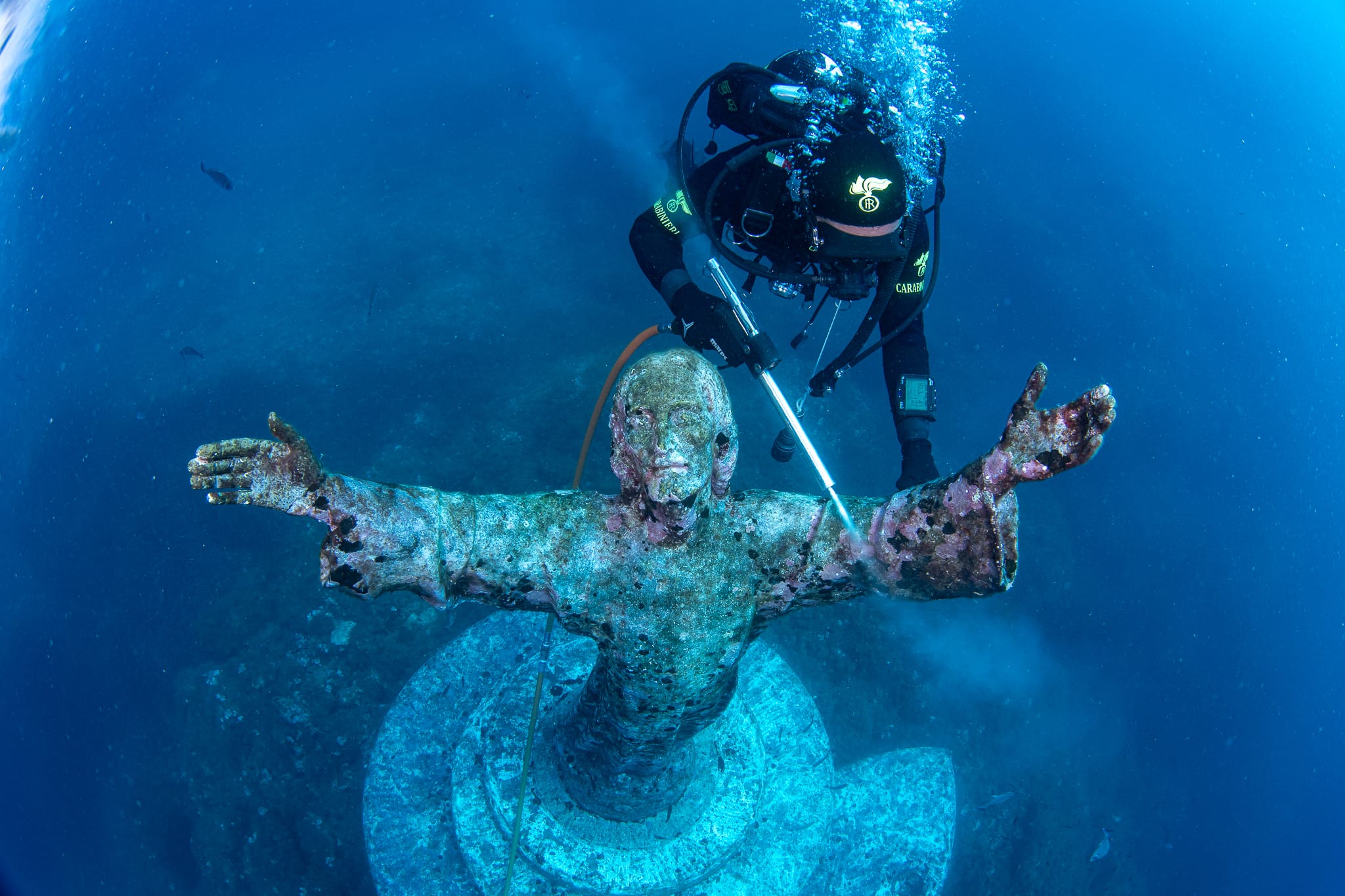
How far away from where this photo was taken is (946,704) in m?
5.83

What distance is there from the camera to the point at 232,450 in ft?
5.59

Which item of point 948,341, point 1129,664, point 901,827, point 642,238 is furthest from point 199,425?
point 1129,664

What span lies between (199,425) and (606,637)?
611cm

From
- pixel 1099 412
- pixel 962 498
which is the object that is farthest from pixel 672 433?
pixel 1099 412

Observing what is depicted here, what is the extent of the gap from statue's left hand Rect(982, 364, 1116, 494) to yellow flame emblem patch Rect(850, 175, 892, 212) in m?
1.87

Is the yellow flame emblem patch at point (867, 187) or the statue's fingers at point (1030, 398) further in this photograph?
the yellow flame emblem patch at point (867, 187)

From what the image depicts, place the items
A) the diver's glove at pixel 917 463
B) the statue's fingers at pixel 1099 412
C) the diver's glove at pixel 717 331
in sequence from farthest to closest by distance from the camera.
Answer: the diver's glove at pixel 917 463 < the diver's glove at pixel 717 331 < the statue's fingers at pixel 1099 412

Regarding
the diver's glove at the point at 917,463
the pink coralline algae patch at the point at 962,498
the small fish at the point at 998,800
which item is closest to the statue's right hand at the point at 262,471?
the pink coralline algae patch at the point at 962,498

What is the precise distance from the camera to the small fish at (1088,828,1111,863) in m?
6.07

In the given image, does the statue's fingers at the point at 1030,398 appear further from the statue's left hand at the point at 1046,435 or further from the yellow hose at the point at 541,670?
the yellow hose at the point at 541,670

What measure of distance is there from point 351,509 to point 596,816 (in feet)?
9.56

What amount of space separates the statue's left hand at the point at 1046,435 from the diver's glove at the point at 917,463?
7.63ft

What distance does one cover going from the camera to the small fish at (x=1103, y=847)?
19.9 ft

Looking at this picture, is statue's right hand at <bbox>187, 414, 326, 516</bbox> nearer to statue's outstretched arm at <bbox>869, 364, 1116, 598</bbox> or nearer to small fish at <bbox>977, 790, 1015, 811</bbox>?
statue's outstretched arm at <bbox>869, 364, 1116, 598</bbox>
